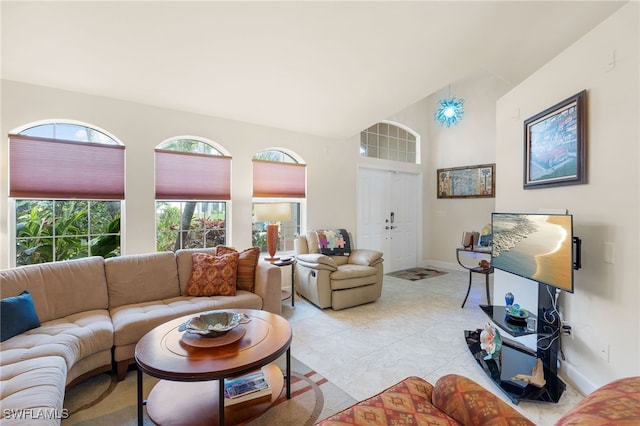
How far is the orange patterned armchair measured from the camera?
84 centimetres

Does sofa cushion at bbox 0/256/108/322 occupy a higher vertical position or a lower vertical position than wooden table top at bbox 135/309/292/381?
higher

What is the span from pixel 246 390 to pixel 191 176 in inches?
103

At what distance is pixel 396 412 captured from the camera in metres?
1.16

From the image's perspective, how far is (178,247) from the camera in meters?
3.64

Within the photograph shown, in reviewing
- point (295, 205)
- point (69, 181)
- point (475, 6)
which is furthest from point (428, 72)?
point (69, 181)

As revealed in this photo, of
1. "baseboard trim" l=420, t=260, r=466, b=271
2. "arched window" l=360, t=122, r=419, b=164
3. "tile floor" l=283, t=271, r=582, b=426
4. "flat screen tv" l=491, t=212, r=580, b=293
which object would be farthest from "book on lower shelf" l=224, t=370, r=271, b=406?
"baseboard trim" l=420, t=260, r=466, b=271

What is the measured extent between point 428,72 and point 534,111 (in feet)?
4.31

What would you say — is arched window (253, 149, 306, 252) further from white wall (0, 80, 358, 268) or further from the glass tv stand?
the glass tv stand

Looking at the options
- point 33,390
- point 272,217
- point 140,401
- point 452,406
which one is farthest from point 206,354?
point 272,217

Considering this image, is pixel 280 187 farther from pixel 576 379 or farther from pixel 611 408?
pixel 611 408

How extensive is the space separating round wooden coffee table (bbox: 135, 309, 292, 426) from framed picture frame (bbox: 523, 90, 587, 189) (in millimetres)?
2293

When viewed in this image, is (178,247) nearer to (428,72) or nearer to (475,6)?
(428,72)

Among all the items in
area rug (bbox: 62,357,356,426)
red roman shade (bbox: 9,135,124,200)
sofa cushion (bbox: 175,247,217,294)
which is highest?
red roman shade (bbox: 9,135,124,200)

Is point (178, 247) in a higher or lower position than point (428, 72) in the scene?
lower
